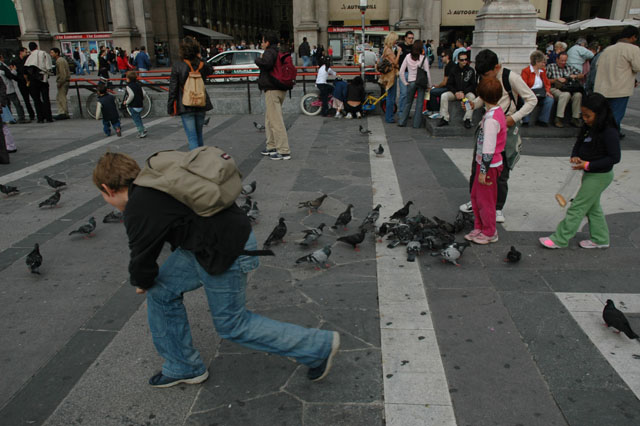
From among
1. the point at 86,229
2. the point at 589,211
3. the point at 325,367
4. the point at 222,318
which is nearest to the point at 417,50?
the point at 589,211

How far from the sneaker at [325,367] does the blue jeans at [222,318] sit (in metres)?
0.03

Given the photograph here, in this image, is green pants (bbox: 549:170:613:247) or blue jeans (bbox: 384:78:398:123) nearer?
green pants (bbox: 549:170:613:247)

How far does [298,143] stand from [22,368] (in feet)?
24.1

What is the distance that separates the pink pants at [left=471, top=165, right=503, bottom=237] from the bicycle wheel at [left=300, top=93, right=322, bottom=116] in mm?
9085

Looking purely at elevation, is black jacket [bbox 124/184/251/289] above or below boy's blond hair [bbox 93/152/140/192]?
below

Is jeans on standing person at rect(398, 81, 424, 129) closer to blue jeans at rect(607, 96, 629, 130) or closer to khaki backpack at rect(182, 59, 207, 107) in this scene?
blue jeans at rect(607, 96, 629, 130)

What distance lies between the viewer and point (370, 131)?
1074cm

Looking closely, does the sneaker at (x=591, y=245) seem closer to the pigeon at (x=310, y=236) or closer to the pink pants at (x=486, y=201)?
the pink pants at (x=486, y=201)

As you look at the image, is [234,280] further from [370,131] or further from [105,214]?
[370,131]

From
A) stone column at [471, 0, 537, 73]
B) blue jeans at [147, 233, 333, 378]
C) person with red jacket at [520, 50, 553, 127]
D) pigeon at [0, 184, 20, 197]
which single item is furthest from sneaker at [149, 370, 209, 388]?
stone column at [471, 0, 537, 73]

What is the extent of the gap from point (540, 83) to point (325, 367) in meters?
8.64

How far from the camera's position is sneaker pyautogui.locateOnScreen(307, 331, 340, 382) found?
9.29 ft

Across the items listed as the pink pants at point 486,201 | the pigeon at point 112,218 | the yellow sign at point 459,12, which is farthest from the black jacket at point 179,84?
the yellow sign at point 459,12

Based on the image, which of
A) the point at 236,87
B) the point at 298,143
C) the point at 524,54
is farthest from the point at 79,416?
the point at 236,87
